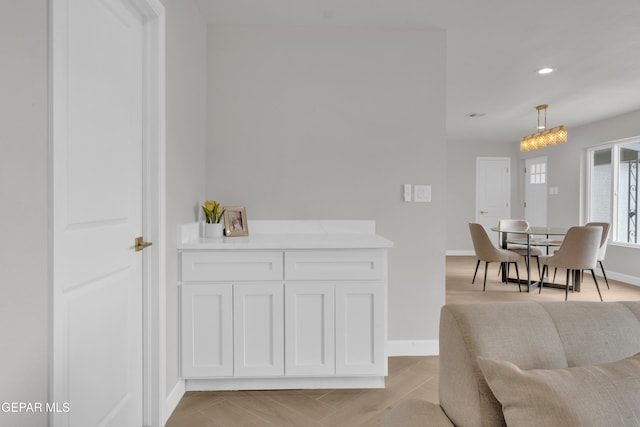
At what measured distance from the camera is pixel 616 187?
19.6 ft

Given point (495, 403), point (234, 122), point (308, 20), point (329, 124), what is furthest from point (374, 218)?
point (495, 403)

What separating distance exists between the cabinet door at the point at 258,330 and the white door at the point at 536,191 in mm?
7149

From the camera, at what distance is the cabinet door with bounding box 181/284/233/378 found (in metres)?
2.24

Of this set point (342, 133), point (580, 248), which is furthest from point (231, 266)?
point (580, 248)

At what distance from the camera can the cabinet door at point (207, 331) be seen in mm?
2242

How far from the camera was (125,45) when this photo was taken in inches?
68.3

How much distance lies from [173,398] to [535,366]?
75.6 inches

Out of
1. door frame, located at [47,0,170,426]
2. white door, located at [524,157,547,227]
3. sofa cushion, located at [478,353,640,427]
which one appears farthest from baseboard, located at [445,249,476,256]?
sofa cushion, located at [478,353,640,427]

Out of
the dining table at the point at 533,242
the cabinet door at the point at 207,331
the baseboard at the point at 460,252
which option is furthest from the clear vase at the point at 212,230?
the baseboard at the point at 460,252

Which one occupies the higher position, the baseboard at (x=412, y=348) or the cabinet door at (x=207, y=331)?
the cabinet door at (x=207, y=331)

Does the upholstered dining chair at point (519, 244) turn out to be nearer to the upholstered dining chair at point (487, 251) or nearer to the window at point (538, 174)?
the upholstered dining chair at point (487, 251)

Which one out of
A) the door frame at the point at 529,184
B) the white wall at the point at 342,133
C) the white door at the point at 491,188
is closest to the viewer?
the white wall at the point at 342,133

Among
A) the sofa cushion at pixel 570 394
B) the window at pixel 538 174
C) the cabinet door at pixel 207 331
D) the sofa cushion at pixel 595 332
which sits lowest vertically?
the cabinet door at pixel 207 331

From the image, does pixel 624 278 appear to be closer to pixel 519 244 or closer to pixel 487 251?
pixel 519 244
